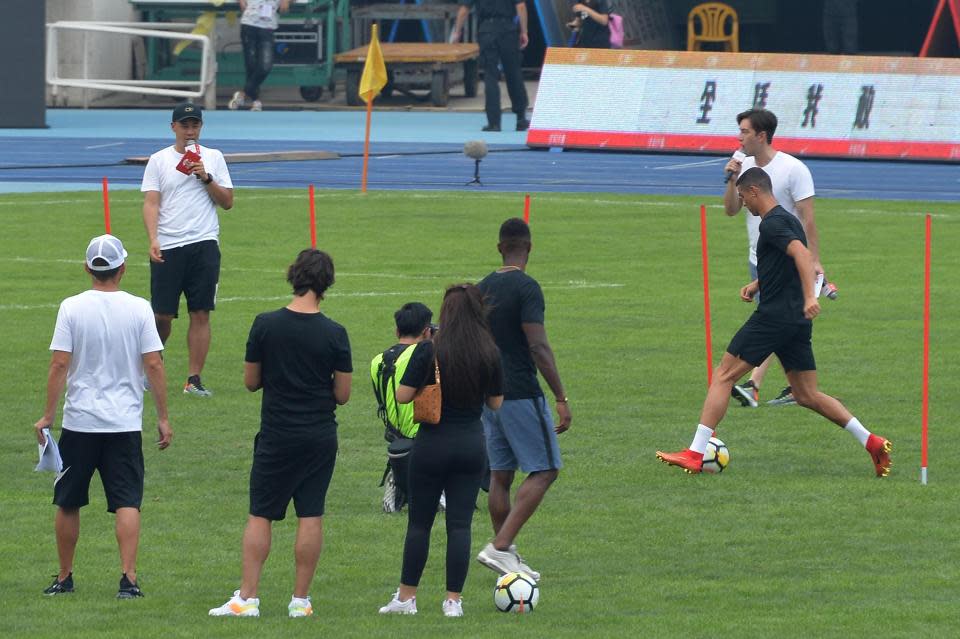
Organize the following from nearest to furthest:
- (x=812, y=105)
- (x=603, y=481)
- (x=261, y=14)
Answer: (x=603, y=481) → (x=812, y=105) → (x=261, y=14)

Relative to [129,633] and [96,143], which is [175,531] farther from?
[96,143]

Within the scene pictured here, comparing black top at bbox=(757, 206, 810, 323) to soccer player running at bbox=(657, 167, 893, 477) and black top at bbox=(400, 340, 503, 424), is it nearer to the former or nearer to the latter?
soccer player running at bbox=(657, 167, 893, 477)

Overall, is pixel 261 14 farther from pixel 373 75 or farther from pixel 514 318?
pixel 514 318

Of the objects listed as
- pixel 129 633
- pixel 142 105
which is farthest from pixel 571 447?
pixel 142 105

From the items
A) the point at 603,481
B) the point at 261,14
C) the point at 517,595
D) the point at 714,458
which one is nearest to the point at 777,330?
the point at 714,458

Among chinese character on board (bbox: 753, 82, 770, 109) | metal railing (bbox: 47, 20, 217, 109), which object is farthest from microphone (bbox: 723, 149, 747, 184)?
metal railing (bbox: 47, 20, 217, 109)

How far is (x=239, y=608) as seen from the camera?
8281mm

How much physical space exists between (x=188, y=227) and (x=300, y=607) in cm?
599

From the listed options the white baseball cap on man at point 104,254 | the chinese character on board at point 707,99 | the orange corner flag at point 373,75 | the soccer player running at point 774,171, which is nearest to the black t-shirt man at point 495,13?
Result: the chinese character on board at point 707,99

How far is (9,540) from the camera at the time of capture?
391 inches

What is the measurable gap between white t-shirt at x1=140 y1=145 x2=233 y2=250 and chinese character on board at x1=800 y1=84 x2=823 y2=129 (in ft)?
60.9

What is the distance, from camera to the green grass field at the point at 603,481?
8.49 m

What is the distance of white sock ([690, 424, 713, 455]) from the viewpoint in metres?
11.3

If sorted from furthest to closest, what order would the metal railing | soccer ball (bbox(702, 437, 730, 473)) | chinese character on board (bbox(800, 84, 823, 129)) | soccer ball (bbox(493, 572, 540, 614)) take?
the metal railing → chinese character on board (bbox(800, 84, 823, 129)) → soccer ball (bbox(702, 437, 730, 473)) → soccer ball (bbox(493, 572, 540, 614))
